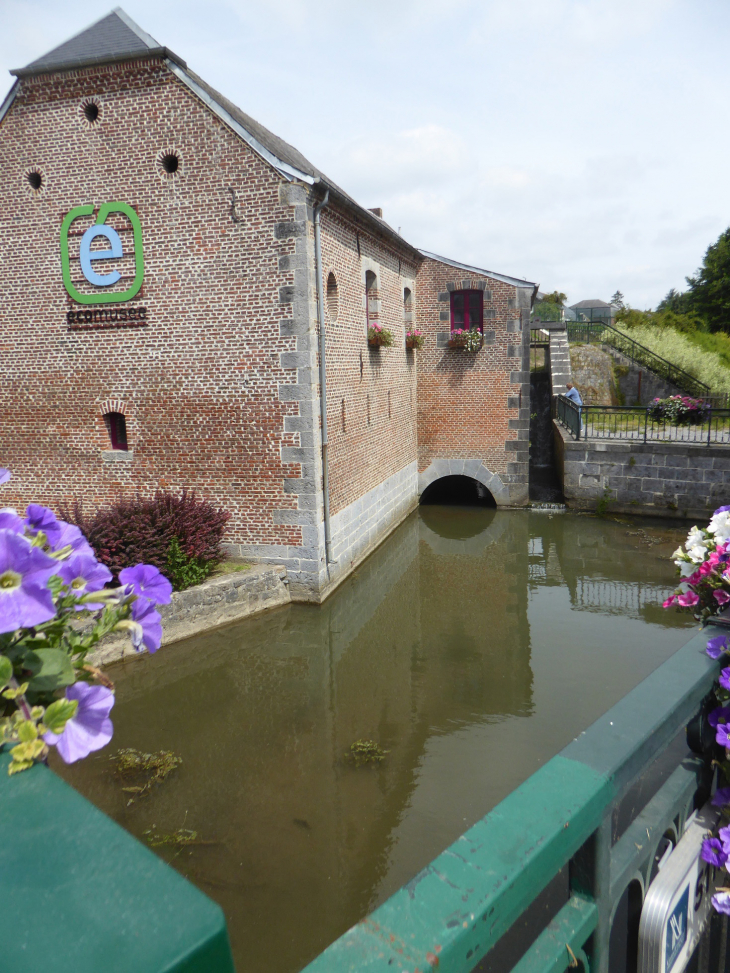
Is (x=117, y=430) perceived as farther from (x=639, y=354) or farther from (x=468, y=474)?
(x=639, y=354)

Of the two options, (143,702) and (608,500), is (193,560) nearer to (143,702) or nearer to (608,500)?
(143,702)

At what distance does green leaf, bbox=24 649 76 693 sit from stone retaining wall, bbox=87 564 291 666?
22.5 feet

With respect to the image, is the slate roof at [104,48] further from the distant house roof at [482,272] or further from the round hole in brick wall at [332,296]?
the distant house roof at [482,272]

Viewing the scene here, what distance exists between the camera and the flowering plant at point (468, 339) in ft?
50.1

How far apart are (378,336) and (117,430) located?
494 centimetres

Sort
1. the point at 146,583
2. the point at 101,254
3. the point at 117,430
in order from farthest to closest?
the point at 117,430 < the point at 101,254 < the point at 146,583

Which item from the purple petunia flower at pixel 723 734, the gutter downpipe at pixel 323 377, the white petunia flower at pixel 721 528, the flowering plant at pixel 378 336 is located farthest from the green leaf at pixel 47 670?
the flowering plant at pixel 378 336

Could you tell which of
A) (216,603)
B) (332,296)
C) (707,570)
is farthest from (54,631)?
(332,296)

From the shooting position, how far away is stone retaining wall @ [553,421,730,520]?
45.6ft

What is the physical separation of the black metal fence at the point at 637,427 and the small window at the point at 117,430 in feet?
32.1

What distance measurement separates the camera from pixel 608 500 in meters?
15.0

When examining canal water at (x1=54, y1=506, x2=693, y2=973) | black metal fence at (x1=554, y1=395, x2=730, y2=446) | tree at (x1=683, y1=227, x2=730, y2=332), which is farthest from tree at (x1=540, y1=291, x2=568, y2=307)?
canal water at (x1=54, y1=506, x2=693, y2=973)

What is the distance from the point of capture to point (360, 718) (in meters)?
6.68

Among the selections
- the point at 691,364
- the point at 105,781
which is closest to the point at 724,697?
the point at 105,781
